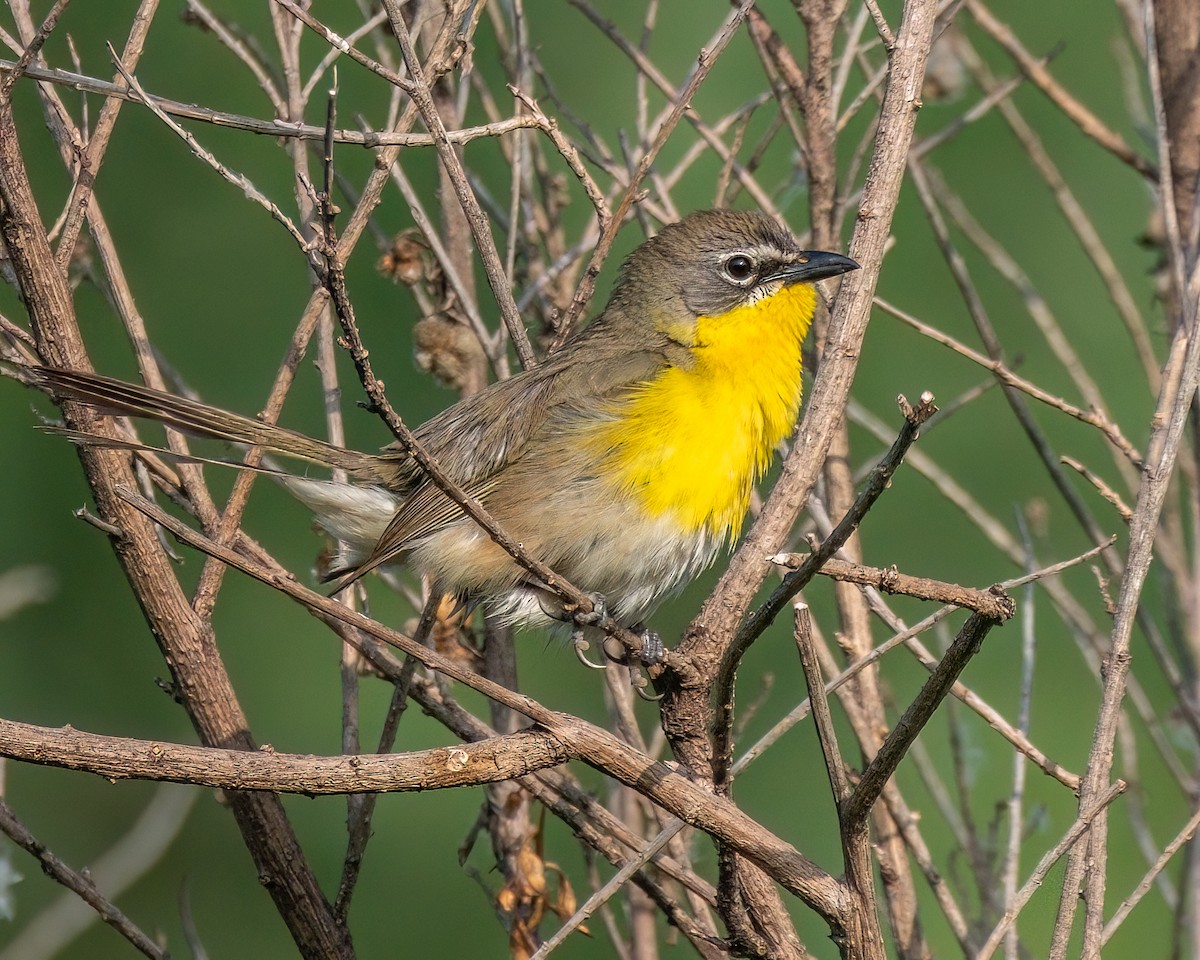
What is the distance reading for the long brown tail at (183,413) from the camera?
2869mm

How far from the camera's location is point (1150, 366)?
3.88 meters

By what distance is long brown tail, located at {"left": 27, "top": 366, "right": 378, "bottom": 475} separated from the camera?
2.87 meters

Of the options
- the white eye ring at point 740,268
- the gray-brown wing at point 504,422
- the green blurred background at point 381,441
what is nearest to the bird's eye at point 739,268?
the white eye ring at point 740,268

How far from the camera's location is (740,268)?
4113mm

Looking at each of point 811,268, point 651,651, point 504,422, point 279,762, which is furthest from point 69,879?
point 811,268

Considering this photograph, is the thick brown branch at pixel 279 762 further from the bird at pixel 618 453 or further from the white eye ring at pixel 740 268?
the white eye ring at pixel 740 268

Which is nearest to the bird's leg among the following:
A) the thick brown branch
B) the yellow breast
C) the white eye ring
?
the yellow breast

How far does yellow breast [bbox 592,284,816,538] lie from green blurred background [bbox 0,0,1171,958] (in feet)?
7.70

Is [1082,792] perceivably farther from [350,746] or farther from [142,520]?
[142,520]

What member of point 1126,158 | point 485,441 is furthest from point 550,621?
point 1126,158

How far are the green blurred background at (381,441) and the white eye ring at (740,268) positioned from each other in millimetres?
2271

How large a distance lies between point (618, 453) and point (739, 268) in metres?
0.72

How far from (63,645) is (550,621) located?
15.7 ft

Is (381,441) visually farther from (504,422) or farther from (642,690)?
(642,690)
